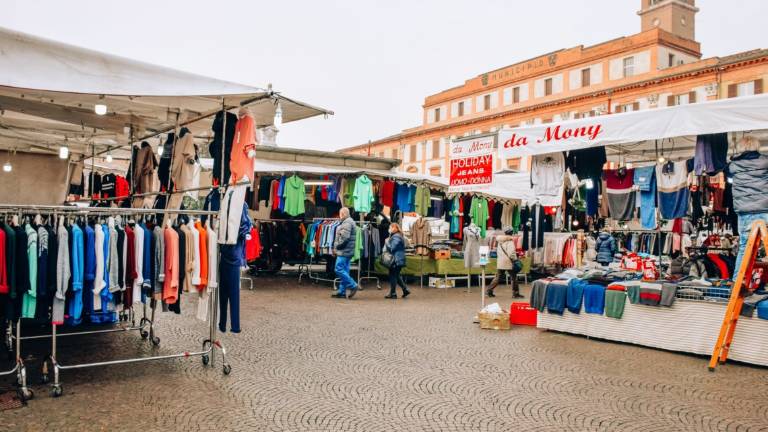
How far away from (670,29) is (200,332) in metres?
59.7

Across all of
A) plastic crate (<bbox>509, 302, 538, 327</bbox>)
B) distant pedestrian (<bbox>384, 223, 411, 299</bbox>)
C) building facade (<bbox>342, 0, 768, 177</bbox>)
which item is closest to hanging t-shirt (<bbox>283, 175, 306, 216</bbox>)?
distant pedestrian (<bbox>384, 223, 411, 299</bbox>)

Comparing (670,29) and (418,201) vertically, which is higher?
(670,29)

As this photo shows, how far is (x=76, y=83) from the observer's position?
198 inches

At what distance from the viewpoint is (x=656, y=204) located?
983 centimetres

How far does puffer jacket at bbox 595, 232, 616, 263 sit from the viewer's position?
14463 mm

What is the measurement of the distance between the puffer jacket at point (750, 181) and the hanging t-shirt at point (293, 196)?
415 inches

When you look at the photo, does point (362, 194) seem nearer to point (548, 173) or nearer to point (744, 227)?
point (548, 173)

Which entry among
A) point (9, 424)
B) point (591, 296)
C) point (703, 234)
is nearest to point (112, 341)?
point (9, 424)

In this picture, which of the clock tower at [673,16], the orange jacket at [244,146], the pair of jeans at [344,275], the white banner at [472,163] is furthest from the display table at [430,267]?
the clock tower at [673,16]

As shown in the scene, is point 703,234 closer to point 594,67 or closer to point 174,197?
point 174,197

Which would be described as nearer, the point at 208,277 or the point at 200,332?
the point at 208,277

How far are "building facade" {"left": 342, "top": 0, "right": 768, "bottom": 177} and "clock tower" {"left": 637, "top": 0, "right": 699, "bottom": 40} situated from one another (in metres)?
0.10

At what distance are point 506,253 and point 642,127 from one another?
7.15 m

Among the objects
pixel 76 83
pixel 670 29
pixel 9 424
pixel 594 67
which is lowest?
pixel 9 424
